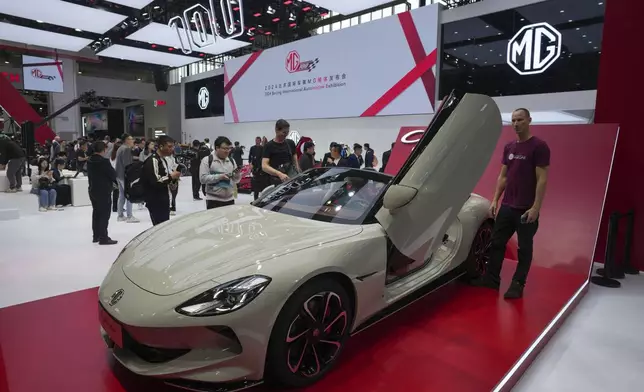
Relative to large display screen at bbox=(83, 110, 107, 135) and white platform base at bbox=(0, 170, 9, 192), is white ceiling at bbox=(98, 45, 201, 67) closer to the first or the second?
white platform base at bbox=(0, 170, 9, 192)

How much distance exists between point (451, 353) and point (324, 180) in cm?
136

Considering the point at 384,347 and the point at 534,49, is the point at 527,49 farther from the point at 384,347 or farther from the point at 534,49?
the point at 384,347

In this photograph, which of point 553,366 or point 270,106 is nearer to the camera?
point 553,366

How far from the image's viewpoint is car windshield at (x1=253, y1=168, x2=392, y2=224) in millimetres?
2373

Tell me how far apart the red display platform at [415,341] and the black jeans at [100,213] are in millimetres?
2194

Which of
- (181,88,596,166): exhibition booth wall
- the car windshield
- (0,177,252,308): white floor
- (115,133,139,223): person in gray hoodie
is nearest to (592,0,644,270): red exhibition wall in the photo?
(181,88,596,166): exhibition booth wall

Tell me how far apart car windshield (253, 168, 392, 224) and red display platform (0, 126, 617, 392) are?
0.75m

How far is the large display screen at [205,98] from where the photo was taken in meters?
19.0

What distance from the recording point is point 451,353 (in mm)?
2184

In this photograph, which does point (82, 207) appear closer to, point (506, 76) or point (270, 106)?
point (270, 106)

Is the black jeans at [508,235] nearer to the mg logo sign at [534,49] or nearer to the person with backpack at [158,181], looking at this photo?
the person with backpack at [158,181]

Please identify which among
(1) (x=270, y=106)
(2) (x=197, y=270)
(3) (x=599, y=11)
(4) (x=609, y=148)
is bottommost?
(2) (x=197, y=270)

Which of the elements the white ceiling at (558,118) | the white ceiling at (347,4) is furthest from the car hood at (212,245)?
the white ceiling at (347,4)

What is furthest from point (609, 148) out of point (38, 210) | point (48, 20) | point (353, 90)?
point (48, 20)
